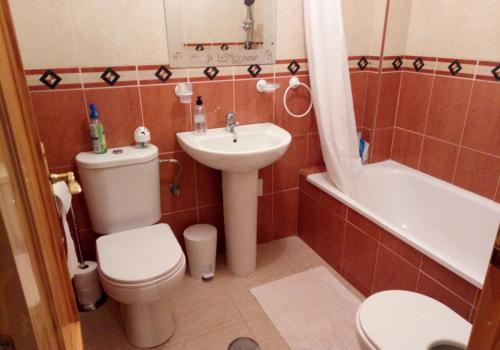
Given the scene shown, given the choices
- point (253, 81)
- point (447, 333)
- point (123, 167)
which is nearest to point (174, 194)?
point (123, 167)

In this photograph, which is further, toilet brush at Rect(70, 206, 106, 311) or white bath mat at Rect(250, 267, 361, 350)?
toilet brush at Rect(70, 206, 106, 311)

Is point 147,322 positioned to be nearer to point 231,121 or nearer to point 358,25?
point 231,121

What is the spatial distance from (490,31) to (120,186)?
79.0 inches

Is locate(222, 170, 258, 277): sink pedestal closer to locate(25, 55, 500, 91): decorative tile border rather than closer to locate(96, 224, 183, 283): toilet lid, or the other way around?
locate(96, 224, 183, 283): toilet lid

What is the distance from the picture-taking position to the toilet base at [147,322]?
1.63 meters

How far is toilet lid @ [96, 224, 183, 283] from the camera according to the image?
146 centimetres

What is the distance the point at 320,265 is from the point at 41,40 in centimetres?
191

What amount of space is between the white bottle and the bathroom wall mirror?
20 centimetres

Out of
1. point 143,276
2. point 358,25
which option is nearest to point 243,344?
point 143,276

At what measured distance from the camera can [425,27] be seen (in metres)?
2.14

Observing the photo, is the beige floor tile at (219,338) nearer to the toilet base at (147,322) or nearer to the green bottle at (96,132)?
the toilet base at (147,322)

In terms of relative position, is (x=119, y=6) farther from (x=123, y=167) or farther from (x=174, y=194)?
(x=174, y=194)

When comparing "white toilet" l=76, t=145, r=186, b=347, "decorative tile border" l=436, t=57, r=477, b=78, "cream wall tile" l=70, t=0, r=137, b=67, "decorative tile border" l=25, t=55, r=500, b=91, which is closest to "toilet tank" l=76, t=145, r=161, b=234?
"white toilet" l=76, t=145, r=186, b=347

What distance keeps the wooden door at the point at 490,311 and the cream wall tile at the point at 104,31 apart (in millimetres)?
1718
